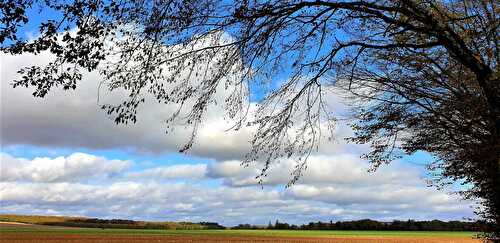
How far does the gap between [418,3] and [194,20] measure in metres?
6.14

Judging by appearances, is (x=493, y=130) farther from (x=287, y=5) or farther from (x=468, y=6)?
(x=287, y=5)

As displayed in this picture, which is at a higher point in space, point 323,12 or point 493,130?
point 323,12

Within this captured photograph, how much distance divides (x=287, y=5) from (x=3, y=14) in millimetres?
5917

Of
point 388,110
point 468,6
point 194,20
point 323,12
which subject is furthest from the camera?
point 388,110

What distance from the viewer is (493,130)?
15.5 meters

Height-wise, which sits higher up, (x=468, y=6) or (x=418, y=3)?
(x=468, y=6)

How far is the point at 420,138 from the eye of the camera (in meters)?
18.2

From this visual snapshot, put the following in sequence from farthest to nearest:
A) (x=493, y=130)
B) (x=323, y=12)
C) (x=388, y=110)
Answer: (x=388, y=110) → (x=493, y=130) → (x=323, y=12)

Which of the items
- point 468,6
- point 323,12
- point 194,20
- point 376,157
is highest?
point 468,6

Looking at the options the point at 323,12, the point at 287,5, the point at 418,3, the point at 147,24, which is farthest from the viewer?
the point at 418,3

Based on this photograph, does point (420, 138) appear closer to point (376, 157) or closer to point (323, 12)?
point (376, 157)

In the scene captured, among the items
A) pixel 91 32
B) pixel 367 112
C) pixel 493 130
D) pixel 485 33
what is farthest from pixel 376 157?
pixel 91 32

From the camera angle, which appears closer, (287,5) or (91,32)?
(91,32)

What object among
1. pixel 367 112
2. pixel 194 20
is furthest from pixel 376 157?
pixel 194 20
